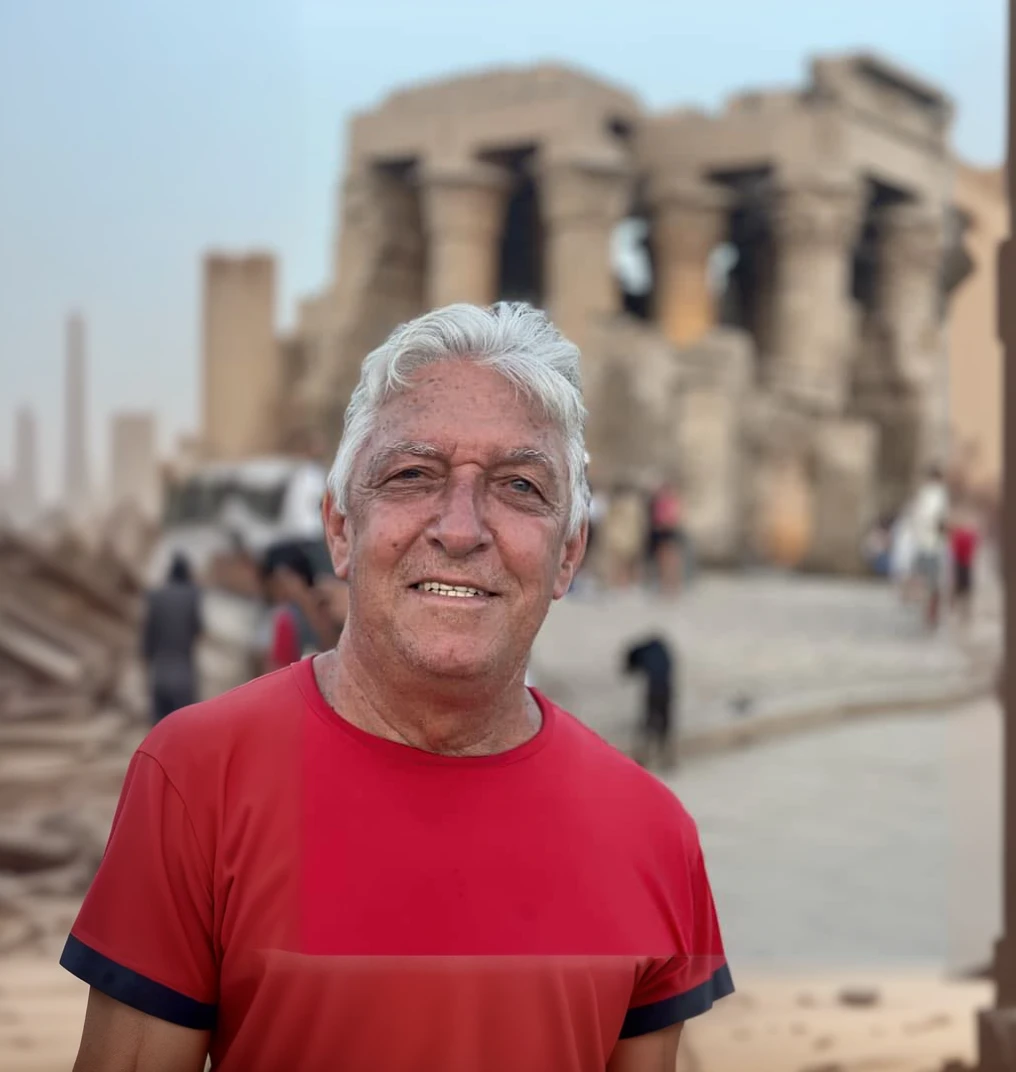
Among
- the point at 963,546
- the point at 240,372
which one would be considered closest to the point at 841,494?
the point at 963,546

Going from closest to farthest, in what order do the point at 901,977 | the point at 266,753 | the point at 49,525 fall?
the point at 266,753 < the point at 901,977 < the point at 49,525

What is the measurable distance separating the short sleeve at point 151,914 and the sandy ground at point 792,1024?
2.52 meters

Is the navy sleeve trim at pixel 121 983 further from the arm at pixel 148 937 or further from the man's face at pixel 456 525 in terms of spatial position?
the man's face at pixel 456 525

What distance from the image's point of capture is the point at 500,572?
1.44 m

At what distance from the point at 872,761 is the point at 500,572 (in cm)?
823

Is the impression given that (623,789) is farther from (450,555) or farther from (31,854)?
(31,854)

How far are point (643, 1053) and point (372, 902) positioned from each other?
354 millimetres

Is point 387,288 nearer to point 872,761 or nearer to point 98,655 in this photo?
point 98,655

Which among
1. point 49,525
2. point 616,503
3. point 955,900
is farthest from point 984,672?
point 49,525

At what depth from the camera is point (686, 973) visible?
1.49m

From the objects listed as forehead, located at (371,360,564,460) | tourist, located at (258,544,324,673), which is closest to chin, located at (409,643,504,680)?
forehead, located at (371,360,564,460)

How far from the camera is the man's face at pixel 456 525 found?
4.67 feet

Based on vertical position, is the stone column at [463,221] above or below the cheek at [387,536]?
above

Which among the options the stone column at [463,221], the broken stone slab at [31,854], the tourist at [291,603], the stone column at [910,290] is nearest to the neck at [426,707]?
the tourist at [291,603]
